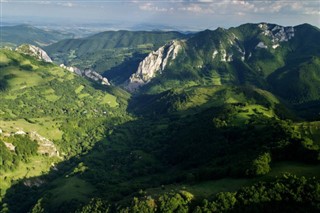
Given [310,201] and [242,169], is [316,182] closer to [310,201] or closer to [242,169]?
[310,201]

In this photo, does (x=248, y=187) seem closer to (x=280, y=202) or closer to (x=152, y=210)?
(x=280, y=202)

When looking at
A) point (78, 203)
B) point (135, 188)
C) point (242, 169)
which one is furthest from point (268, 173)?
point (78, 203)

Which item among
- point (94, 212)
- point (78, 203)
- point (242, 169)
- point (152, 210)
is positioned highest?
point (242, 169)

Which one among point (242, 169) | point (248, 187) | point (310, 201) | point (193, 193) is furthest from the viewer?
point (242, 169)

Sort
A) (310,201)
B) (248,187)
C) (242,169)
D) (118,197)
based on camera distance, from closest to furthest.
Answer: (310,201) < (248,187) < (242,169) < (118,197)

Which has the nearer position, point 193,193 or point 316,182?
point 316,182

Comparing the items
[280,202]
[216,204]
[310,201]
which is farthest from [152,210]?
[310,201]

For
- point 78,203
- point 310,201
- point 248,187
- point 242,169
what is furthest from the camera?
point 78,203

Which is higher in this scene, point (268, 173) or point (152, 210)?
point (268, 173)

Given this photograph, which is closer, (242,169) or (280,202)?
(280,202)
